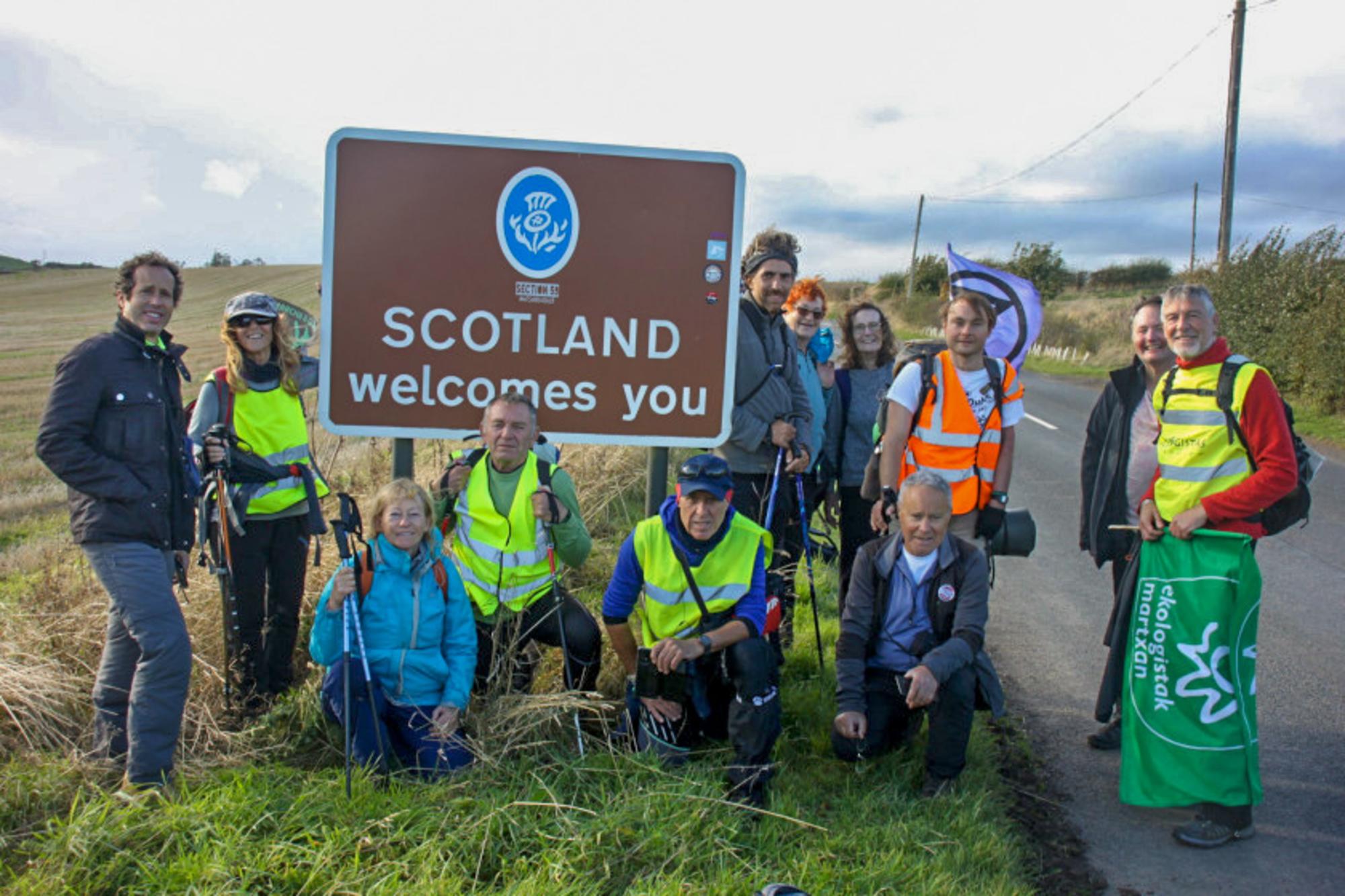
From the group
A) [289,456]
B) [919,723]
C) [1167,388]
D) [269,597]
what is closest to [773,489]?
[919,723]

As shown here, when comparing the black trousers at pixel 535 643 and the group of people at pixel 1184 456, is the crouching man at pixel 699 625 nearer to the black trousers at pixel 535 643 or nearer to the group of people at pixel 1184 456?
the black trousers at pixel 535 643

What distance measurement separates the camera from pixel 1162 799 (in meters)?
3.74

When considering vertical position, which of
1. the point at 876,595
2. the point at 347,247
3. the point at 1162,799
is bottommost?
the point at 1162,799

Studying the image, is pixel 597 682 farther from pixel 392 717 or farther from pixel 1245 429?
pixel 1245 429

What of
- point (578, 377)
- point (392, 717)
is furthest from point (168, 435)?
point (578, 377)

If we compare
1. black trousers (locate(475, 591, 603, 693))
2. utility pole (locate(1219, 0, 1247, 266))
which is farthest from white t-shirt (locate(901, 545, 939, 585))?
utility pole (locate(1219, 0, 1247, 266))

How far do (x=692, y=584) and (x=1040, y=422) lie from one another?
12207 mm

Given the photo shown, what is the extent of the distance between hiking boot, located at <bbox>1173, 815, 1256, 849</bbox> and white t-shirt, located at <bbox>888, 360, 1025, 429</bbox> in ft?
5.51

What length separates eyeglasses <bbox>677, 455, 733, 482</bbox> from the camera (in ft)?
12.2

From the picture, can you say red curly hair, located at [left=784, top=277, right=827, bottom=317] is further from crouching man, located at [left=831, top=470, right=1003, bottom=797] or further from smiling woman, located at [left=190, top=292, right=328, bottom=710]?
smiling woman, located at [left=190, top=292, right=328, bottom=710]

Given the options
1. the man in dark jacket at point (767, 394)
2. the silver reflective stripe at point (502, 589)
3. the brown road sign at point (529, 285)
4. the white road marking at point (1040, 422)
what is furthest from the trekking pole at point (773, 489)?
the white road marking at point (1040, 422)

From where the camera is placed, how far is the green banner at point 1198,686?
3705 millimetres

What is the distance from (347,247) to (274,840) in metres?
2.24

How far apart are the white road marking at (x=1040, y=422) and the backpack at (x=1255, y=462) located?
10506 mm
